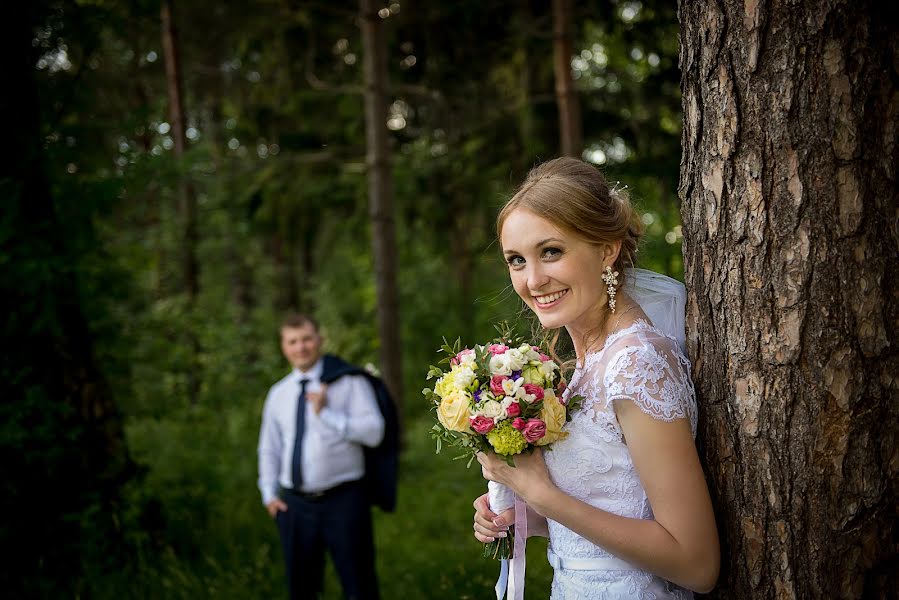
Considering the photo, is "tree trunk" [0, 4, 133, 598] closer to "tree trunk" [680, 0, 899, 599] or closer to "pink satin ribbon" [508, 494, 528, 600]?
"pink satin ribbon" [508, 494, 528, 600]

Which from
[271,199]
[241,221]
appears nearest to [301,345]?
[271,199]

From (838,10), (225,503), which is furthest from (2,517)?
(838,10)

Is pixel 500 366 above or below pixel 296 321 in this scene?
above

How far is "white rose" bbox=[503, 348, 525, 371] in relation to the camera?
2.14m

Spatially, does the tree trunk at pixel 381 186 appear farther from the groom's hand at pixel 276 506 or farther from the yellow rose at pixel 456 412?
the yellow rose at pixel 456 412

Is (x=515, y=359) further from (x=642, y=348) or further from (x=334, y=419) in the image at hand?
(x=334, y=419)

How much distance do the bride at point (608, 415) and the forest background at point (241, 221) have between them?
32 centimetres

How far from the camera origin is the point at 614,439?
2.08 metres

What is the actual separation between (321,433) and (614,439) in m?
3.25

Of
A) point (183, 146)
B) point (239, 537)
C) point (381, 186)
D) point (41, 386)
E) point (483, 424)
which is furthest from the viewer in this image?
point (183, 146)

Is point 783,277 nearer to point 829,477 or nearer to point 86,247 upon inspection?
point 829,477

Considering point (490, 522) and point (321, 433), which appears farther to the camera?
point (321, 433)

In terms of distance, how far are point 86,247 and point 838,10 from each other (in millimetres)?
5442

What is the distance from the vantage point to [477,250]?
41.6ft
